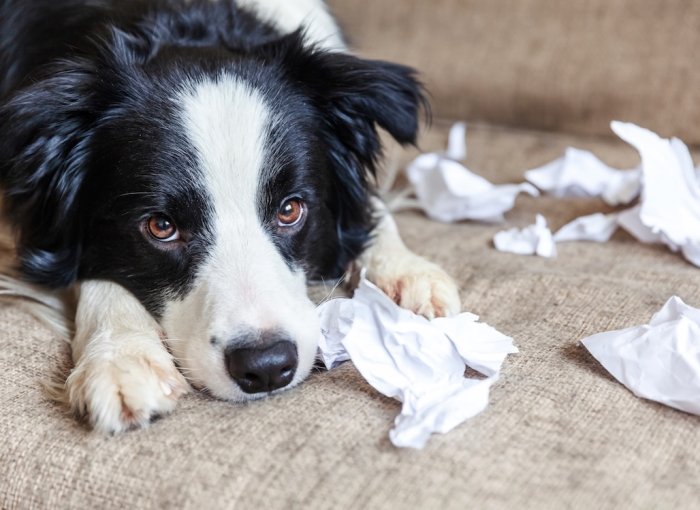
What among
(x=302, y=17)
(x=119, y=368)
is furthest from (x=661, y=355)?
(x=302, y=17)

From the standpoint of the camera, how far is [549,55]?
10.5 feet

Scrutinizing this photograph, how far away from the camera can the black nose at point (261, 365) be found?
1.74 m

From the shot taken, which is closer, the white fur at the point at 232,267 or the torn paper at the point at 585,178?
the white fur at the point at 232,267

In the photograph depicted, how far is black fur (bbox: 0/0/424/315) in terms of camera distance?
198 cm

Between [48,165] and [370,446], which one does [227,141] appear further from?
[370,446]

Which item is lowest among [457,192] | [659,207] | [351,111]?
[457,192]

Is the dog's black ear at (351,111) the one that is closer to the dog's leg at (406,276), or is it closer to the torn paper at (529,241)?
the dog's leg at (406,276)

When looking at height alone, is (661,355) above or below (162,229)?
above

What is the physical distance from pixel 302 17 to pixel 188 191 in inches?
40.8

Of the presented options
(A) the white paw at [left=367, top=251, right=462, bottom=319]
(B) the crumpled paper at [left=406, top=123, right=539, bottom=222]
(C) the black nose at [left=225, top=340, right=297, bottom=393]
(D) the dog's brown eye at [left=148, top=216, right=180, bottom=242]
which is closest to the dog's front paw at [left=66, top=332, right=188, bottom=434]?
(C) the black nose at [left=225, top=340, right=297, bottom=393]

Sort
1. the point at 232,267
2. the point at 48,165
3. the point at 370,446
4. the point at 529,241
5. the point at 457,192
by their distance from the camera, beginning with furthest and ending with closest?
the point at 457,192 → the point at 529,241 → the point at 48,165 → the point at 232,267 → the point at 370,446

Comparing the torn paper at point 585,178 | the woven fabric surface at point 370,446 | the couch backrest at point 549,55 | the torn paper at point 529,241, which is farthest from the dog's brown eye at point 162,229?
the couch backrest at point 549,55

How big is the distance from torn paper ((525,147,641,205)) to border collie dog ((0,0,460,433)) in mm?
743

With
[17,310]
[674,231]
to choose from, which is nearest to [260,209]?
[17,310]
